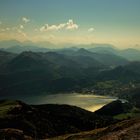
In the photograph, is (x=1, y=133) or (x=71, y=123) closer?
(x=1, y=133)

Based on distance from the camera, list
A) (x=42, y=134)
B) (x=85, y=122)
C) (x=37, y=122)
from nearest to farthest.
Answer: (x=42, y=134)
(x=37, y=122)
(x=85, y=122)

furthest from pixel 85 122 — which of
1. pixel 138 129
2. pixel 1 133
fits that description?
pixel 138 129

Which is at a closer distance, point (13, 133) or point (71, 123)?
point (13, 133)

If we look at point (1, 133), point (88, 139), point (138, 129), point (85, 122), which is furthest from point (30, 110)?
point (138, 129)

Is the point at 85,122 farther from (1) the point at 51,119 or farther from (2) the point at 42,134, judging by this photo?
(2) the point at 42,134

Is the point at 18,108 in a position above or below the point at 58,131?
above

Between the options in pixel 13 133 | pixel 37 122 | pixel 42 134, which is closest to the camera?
pixel 13 133

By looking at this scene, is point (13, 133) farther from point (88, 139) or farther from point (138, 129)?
point (138, 129)

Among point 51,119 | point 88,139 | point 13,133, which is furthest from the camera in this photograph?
point 51,119

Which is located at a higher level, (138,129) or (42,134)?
(138,129)

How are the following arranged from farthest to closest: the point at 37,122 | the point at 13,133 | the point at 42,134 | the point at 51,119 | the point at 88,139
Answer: the point at 51,119 → the point at 37,122 → the point at 42,134 → the point at 13,133 → the point at 88,139
